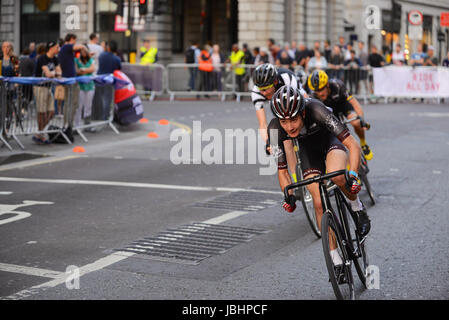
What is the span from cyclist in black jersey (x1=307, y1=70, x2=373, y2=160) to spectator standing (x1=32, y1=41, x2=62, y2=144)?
6.96 metres

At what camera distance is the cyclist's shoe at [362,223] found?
691cm

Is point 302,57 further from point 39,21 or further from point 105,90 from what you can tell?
point 39,21

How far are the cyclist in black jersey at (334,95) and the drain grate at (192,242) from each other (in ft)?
6.71

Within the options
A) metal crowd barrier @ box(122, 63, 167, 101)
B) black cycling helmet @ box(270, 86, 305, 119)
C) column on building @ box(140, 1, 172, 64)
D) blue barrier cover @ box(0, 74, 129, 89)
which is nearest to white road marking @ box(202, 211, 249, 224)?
black cycling helmet @ box(270, 86, 305, 119)

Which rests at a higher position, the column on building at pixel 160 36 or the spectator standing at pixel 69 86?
the column on building at pixel 160 36

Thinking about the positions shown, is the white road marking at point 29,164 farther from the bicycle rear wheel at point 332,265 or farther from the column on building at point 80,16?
the column on building at point 80,16

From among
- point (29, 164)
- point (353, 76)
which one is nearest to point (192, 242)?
point (29, 164)

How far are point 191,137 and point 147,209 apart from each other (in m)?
8.07

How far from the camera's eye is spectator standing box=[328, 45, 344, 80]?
31.1 metres

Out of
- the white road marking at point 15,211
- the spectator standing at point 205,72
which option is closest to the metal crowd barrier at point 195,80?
the spectator standing at point 205,72

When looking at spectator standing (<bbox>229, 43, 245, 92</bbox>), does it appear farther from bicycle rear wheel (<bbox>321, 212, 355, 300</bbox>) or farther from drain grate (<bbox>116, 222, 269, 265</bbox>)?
bicycle rear wheel (<bbox>321, 212, 355, 300</bbox>)

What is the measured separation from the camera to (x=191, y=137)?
1831 cm

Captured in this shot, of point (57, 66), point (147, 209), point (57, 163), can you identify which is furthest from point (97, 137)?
point (147, 209)

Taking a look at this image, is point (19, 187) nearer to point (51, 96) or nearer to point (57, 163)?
point (57, 163)
